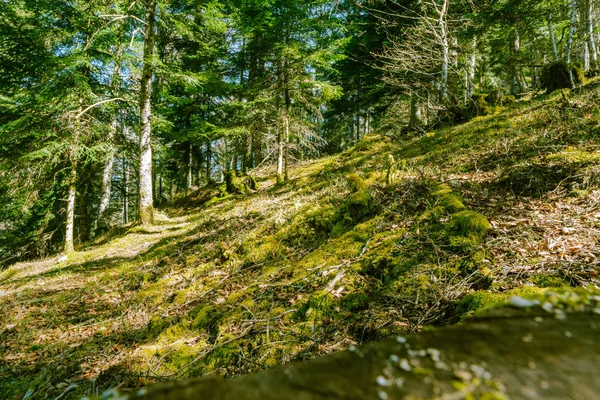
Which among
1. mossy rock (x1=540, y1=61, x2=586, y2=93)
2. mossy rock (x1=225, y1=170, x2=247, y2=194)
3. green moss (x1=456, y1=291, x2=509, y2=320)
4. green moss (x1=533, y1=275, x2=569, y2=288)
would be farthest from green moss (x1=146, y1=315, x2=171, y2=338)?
mossy rock (x1=540, y1=61, x2=586, y2=93)

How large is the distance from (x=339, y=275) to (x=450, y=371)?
9.74 ft

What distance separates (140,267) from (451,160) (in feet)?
25.1

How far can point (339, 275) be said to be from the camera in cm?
349

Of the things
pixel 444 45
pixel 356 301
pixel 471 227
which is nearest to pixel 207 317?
pixel 356 301

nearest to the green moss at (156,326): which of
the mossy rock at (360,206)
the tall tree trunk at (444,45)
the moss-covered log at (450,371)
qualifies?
the mossy rock at (360,206)

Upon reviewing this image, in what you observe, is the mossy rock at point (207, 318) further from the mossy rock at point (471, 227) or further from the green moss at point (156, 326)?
the mossy rock at point (471, 227)

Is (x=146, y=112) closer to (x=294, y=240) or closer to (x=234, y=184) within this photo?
(x=234, y=184)

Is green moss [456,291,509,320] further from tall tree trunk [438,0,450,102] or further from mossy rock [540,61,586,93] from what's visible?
mossy rock [540,61,586,93]

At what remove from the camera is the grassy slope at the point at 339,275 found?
8.70 feet

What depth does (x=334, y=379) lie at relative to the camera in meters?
0.58

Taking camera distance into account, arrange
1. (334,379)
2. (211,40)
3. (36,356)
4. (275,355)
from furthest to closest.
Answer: (211,40), (36,356), (275,355), (334,379)

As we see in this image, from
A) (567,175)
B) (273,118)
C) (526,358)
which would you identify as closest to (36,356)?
(526,358)

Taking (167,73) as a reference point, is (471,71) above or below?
above

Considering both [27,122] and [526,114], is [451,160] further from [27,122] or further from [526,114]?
[27,122]
